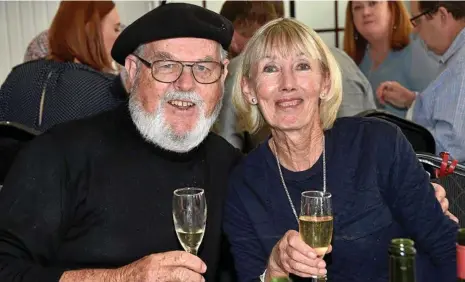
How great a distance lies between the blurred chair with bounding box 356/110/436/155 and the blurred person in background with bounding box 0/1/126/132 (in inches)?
42.2

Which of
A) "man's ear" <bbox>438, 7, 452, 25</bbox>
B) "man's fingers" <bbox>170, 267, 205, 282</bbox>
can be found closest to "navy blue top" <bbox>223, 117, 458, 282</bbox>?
"man's fingers" <bbox>170, 267, 205, 282</bbox>

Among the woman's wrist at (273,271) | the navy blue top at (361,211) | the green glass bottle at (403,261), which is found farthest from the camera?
the navy blue top at (361,211)

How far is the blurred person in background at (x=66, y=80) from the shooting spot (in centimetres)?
262

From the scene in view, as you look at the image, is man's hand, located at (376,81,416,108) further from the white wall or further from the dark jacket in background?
the white wall

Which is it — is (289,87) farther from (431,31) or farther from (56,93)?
(431,31)

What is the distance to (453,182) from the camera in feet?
6.56

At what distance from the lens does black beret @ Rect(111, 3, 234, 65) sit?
1.89 meters

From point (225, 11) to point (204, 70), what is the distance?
158 cm

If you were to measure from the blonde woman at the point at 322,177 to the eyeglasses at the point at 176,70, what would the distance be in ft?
0.51

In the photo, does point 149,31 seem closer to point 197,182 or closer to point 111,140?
point 111,140

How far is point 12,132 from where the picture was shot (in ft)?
6.64

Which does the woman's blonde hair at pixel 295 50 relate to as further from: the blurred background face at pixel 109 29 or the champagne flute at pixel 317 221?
the blurred background face at pixel 109 29

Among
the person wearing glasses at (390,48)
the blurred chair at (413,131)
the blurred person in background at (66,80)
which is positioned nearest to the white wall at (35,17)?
the person wearing glasses at (390,48)

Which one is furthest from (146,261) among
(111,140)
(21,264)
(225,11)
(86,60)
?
(225,11)
